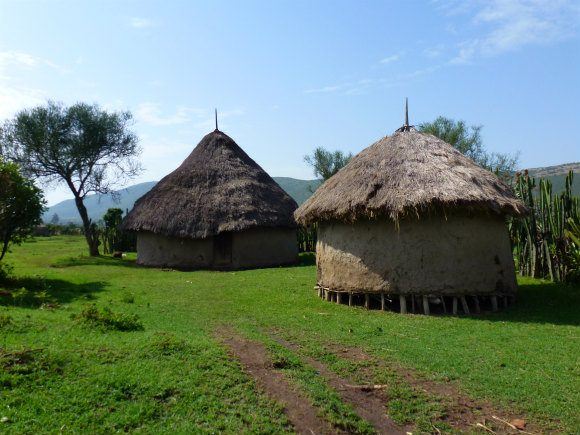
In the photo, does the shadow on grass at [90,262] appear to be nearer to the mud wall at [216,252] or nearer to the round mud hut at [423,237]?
the mud wall at [216,252]

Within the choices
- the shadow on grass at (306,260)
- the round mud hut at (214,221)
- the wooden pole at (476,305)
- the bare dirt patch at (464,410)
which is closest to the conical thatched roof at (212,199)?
Answer: the round mud hut at (214,221)

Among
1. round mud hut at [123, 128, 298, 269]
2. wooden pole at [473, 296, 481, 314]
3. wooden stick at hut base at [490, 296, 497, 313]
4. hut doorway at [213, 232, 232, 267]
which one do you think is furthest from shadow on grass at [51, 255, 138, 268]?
wooden stick at hut base at [490, 296, 497, 313]

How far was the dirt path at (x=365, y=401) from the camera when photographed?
16.4 ft

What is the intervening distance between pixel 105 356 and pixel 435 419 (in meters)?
3.77

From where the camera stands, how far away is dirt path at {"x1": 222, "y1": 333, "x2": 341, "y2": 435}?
4879 mm

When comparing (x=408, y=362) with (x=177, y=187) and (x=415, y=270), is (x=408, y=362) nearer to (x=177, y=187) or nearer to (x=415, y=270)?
(x=415, y=270)

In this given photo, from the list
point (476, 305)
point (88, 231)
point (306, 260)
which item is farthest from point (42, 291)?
point (88, 231)

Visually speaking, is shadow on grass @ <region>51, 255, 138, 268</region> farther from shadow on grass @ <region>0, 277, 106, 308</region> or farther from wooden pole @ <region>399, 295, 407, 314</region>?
wooden pole @ <region>399, 295, 407, 314</region>

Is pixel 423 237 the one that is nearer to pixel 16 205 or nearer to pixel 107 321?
pixel 107 321

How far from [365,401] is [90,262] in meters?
18.3

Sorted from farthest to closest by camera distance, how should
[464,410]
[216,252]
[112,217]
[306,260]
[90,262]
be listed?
[112,217] < [306,260] < [90,262] < [216,252] < [464,410]

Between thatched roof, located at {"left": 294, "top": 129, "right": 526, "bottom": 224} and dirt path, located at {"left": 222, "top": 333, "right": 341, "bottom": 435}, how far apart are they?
14.4ft

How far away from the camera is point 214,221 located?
19.0 metres

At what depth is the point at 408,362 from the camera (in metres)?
6.80
